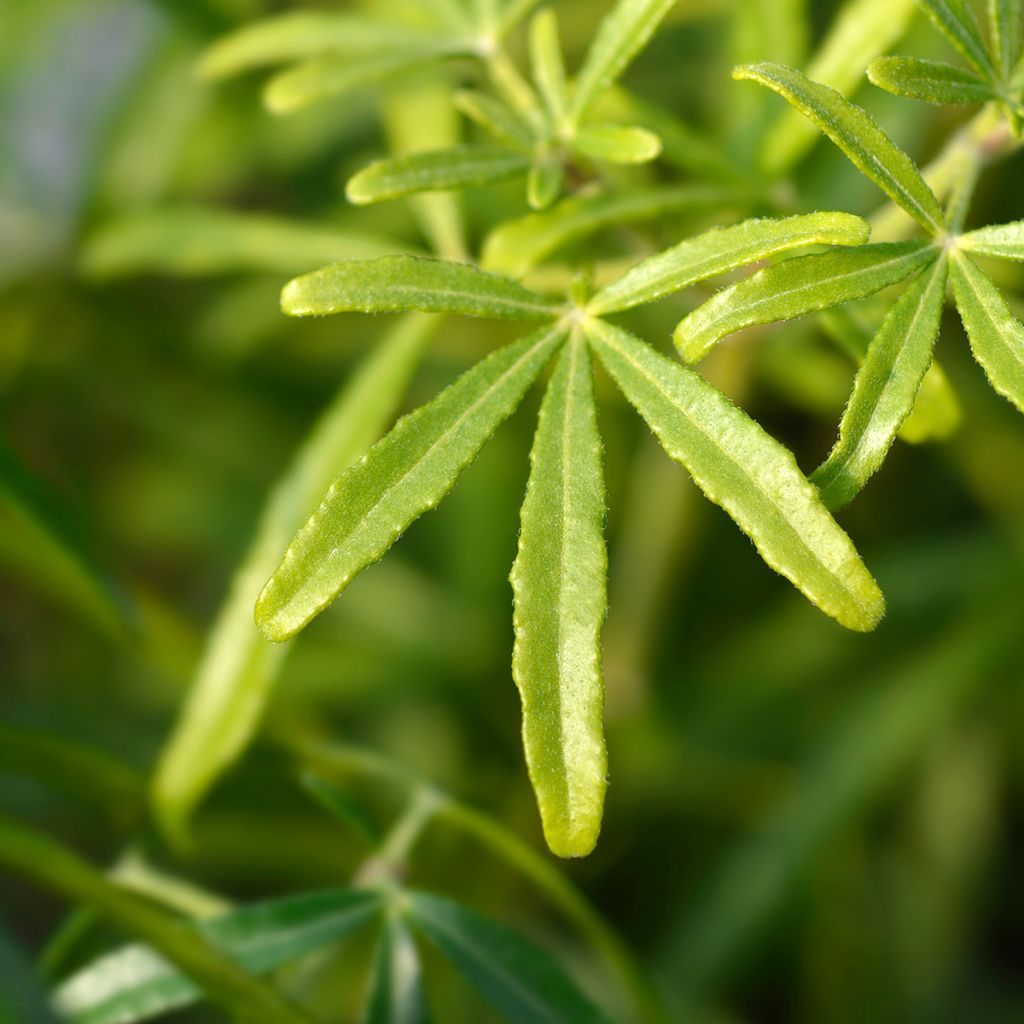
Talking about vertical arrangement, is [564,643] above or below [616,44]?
below

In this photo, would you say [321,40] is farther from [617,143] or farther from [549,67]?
[617,143]

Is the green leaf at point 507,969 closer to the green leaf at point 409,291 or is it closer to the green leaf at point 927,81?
the green leaf at point 409,291

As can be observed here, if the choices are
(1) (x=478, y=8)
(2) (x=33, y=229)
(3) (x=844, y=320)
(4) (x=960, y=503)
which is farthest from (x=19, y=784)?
(4) (x=960, y=503)

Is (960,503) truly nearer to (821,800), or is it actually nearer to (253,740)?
(821,800)

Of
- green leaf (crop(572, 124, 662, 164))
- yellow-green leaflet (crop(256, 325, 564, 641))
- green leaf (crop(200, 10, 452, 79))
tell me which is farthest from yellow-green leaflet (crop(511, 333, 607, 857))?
green leaf (crop(200, 10, 452, 79))

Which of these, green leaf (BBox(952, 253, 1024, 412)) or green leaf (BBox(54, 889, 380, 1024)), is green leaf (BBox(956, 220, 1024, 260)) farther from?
green leaf (BBox(54, 889, 380, 1024))

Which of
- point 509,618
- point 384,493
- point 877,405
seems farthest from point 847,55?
point 509,618
